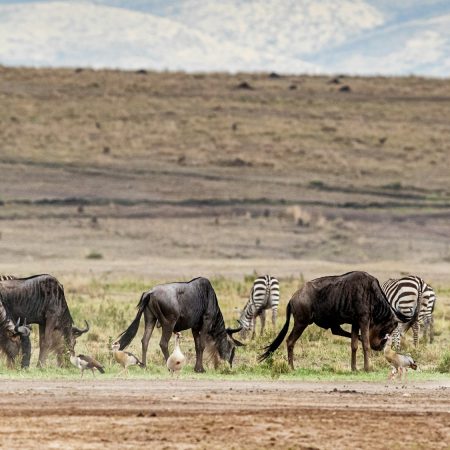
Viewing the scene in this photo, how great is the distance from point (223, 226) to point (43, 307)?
3051 cm

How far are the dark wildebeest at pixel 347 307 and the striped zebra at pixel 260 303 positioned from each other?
16.8 feet

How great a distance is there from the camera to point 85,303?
94.9 ft

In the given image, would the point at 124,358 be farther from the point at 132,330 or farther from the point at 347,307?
the point at 347,307

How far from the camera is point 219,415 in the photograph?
1387 cm

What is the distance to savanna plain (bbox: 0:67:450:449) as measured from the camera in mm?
13711

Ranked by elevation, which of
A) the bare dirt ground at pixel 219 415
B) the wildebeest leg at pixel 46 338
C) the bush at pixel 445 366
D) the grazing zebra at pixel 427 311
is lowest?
the bare dirt ground at pixel 219 415

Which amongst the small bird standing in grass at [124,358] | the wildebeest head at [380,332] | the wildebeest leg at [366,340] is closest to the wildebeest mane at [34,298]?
the small bird standing in grass at [124,358]

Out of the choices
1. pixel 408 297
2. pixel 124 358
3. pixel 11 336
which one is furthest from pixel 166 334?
pixel 408 297

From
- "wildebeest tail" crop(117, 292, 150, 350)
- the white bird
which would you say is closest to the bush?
the white bird

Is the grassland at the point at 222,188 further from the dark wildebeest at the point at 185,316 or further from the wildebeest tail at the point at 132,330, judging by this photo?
the wildebeest tail at the point at 132,330

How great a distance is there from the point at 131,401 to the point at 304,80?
70.2 meters

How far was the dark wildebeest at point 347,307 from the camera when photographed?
61.5ft

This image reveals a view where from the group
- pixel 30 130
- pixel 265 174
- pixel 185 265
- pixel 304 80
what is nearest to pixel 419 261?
pixel 185 265

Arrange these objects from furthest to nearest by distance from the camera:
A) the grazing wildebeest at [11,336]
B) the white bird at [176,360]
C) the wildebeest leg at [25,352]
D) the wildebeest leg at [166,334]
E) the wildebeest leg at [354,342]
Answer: the wildebeest leg at [354,342]
the wildebeest leg at [166,334]
the wildebeest leg at [25,352]
the grazing wildebeest at [11,336]
the white bird at [176,360]
